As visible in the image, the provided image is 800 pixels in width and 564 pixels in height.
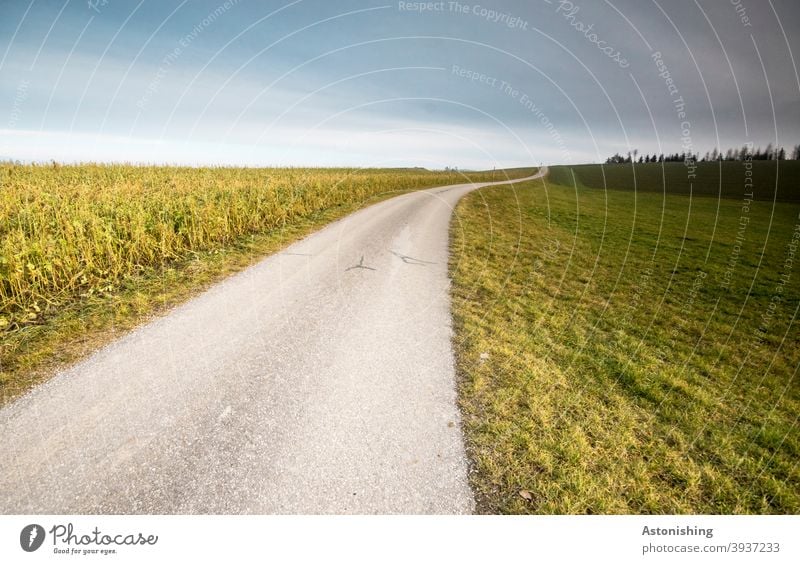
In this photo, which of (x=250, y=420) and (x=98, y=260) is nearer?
(x=250, y=420)

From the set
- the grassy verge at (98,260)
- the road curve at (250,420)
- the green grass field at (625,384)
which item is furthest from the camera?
the grassy verge at (98,260)

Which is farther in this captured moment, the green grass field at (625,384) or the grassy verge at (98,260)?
the grassy verge at (98,260)

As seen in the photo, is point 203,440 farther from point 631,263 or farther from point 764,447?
point 631,263

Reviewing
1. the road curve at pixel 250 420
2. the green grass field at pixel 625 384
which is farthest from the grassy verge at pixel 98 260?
the green grass field at pixel 625 384

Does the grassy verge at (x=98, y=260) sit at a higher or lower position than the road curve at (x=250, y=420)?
higher

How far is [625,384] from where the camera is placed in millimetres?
5078

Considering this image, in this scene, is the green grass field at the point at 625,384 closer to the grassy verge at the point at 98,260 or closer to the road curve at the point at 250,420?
the road curve at the point at 250,420

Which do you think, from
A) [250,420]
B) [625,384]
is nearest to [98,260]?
[250,420]

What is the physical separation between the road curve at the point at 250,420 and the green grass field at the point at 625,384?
0.59 m

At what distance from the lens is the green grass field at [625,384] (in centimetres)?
325

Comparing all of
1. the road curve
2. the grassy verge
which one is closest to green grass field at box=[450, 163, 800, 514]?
the road curve

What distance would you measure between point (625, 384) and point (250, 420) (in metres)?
5.08

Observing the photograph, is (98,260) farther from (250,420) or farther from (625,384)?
(625,384)
